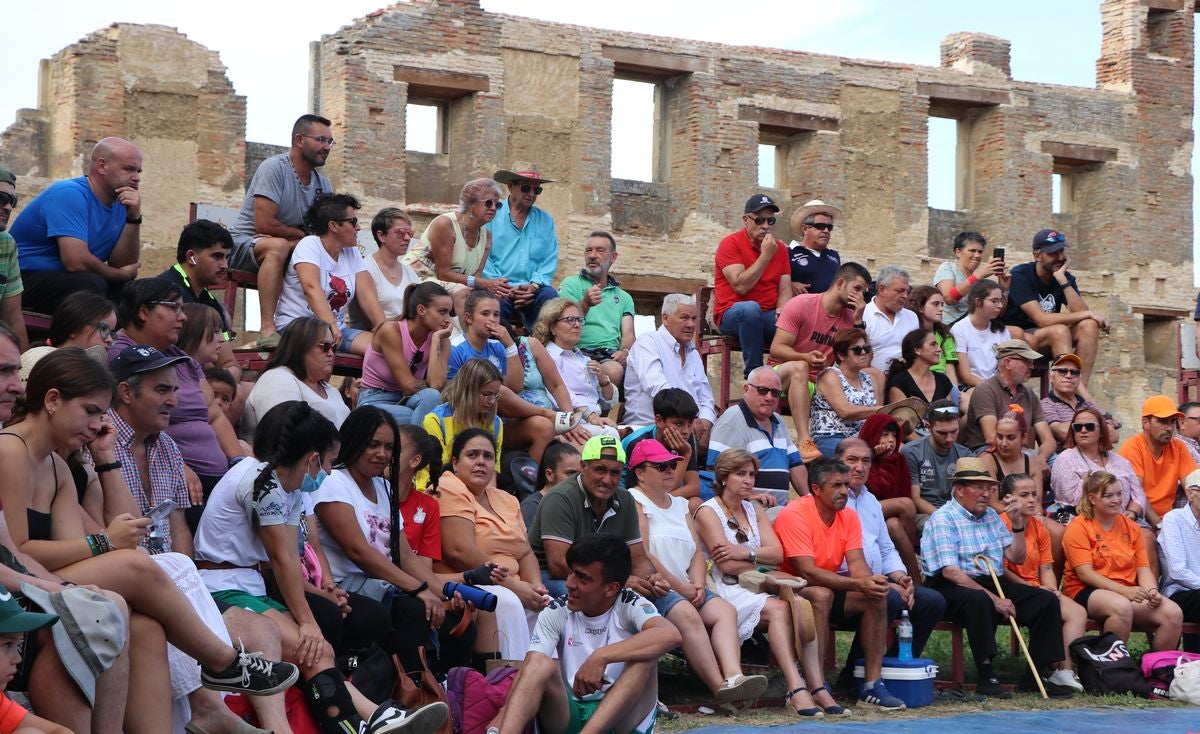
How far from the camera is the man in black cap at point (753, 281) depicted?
11859mm

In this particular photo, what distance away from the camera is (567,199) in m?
21.0

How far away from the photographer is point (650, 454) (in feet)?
28.5

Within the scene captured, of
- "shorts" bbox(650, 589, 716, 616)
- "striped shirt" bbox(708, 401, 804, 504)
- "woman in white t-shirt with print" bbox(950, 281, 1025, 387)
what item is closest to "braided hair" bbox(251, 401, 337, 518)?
"shorts" bbox(650, 589, 716, 616)

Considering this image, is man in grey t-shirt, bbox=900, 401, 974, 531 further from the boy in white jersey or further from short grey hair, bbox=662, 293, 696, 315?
the boy in white jersey

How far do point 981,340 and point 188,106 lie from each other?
10715 mm

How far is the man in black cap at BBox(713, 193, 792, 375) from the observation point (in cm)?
1186

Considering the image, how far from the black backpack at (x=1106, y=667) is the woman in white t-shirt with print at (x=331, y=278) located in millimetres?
4651

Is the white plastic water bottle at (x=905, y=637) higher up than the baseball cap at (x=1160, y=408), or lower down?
lower down

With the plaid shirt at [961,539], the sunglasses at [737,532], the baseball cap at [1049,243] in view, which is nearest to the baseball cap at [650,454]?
the sunglasses at [737,532]

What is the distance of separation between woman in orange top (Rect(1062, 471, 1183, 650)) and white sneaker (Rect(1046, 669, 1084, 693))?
498 mm

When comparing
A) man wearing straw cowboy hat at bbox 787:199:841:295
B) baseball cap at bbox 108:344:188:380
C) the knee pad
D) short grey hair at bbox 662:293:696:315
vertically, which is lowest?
the knee pad

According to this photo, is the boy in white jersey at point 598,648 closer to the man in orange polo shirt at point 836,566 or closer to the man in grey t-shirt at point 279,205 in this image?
the man in orange polo shirt at point 836,566

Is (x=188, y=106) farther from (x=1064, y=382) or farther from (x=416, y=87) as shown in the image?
(x=1064, y=382)

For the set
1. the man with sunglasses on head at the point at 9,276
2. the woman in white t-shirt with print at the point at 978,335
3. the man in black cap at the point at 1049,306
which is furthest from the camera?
the man in black cap at the point at 1049,306
